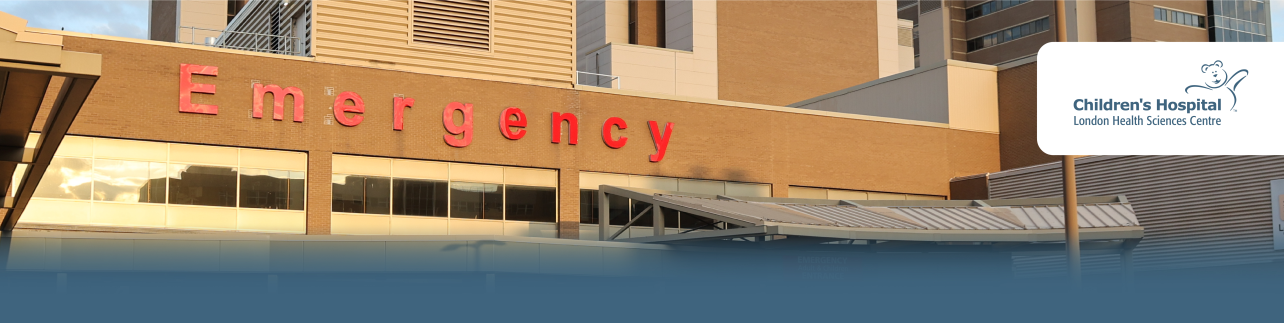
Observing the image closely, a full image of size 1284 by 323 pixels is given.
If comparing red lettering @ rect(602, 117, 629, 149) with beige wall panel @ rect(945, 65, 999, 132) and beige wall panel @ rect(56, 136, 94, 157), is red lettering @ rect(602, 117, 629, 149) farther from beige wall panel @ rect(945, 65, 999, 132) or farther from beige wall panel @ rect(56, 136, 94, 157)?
beige wall panel @ rect(56, 136, 94, 157)

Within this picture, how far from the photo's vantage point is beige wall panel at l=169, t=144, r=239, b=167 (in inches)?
1072

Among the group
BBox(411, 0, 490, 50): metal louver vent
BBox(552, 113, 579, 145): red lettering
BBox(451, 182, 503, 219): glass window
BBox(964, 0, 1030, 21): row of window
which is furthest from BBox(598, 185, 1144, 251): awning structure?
Result: BBox(964, 0, 1030, 21): row of window

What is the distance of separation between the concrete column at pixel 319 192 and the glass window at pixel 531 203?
14.9 feet

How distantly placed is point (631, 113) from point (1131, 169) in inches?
520

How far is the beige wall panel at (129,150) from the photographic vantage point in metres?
26.5

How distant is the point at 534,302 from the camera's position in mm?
24859

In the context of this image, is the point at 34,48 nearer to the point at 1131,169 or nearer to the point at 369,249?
the point at 369,249

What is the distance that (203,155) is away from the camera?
2748cm

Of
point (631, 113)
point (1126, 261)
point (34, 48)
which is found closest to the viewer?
point (34, 48)

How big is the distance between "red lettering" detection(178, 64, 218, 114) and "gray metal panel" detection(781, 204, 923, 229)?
13284 mm

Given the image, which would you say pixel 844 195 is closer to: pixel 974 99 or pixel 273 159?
pixel 974 99

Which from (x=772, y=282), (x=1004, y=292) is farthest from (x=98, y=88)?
(x=1004, y=292)

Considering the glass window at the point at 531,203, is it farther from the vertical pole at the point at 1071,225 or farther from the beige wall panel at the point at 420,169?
the vertical pole at the point at 1071,225

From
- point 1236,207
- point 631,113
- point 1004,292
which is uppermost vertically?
point 631,113
